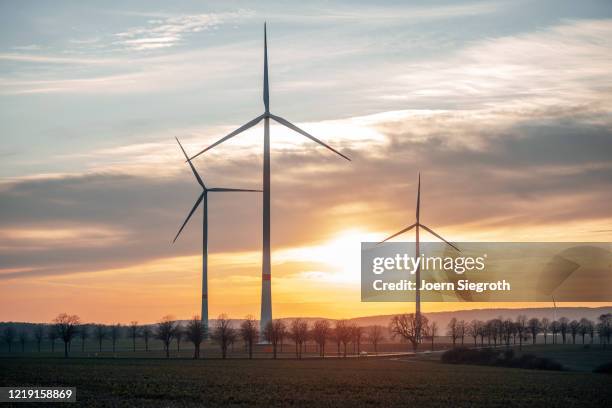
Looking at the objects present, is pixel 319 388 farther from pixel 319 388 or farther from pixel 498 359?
pixel 498 359

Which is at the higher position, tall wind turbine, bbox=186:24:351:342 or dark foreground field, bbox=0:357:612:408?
tall wind turbine, bbox=186:24:351:342

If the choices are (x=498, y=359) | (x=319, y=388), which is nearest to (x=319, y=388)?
(x=319, y=388)

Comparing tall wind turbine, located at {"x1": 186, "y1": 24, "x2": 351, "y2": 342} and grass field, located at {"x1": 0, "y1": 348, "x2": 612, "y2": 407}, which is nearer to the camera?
grass field, located at {"x1": 0, "y1": 348, "x2": 612, "y2": 407}

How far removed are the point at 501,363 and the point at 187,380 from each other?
223ft

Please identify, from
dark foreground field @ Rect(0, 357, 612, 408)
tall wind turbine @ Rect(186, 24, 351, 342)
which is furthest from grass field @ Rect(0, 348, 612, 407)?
tall wind turbine @ Rect(186, 24, 351, 342)

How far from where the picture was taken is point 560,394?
243 feet

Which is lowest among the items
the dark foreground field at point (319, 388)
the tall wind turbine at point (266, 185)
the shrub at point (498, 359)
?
the shrub at point (498, 359)

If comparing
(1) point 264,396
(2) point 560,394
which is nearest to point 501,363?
(2) point 560,394

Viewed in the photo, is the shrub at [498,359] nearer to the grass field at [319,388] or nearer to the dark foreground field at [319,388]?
the grass field at [319,388]

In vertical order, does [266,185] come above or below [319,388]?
above

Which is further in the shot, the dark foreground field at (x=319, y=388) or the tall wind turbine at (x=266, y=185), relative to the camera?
the tall wind turbine at (x=266, y=185)

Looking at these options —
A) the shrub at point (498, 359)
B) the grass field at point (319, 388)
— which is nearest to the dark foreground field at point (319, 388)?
the grass field at point (319, 388)

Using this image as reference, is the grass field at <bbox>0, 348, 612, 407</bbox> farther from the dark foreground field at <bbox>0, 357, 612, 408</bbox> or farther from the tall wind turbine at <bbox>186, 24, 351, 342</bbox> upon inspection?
the tall wind turbine at <bbox>186, 24, 351, 342</bbox>

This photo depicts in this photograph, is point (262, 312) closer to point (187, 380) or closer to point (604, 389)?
point (187, 380)
